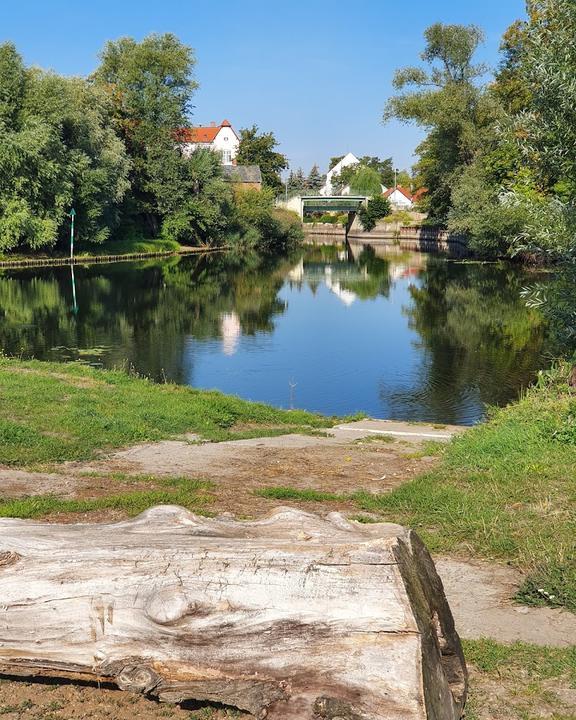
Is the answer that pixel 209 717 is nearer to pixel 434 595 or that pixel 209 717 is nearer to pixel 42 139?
pixel 434 595

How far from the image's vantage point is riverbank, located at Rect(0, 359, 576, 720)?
17.5 feet

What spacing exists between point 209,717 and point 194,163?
75.8 meters

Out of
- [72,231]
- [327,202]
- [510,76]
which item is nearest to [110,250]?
[72,231]

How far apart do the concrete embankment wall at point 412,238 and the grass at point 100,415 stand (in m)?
60.9

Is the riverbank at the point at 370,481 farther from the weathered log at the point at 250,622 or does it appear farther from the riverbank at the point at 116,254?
the riverbank at the point at 116,254

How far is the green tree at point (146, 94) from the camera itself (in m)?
75.8

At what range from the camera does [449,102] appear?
65625mm

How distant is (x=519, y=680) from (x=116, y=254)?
2642 inches

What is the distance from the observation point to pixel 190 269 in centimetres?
6269

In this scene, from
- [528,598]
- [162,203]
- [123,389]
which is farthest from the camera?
[162,203]

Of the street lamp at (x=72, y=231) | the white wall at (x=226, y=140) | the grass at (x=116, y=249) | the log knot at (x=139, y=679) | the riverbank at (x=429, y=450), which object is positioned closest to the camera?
the log knot at (x=139, y=679)

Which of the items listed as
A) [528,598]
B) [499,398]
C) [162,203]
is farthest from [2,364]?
[162,203]

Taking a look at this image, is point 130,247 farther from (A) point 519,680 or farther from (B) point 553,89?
(A) point 519,680

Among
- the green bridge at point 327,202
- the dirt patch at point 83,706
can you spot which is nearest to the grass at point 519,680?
the dirt patch at point 83,706
